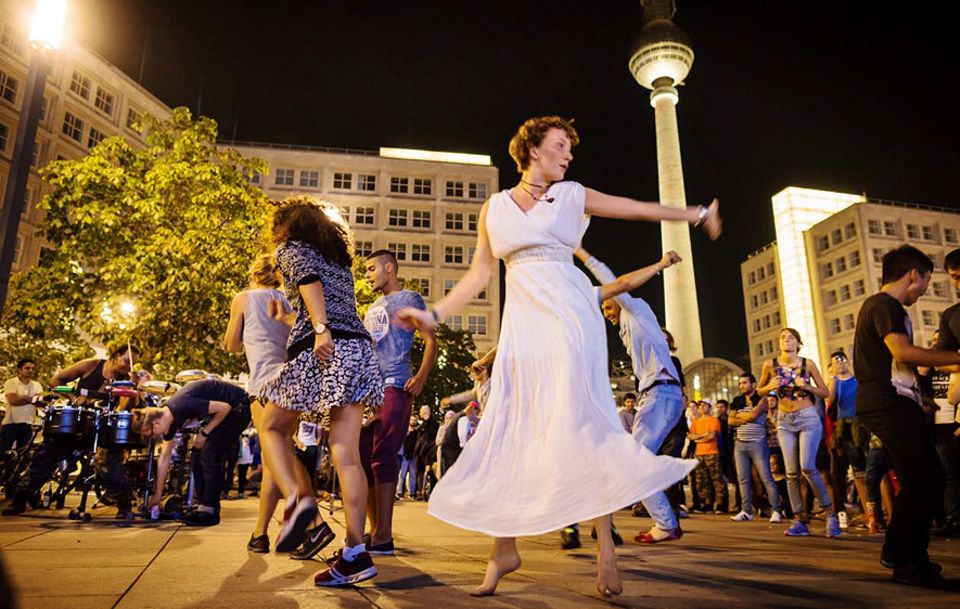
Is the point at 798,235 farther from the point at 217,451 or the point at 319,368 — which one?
the point at 319,368

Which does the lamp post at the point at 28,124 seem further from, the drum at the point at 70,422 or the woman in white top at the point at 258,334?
the drum at the point at 70,422

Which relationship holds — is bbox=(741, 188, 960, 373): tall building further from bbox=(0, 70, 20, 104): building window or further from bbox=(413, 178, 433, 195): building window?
bbox=(0, 70, 20, 104): building window

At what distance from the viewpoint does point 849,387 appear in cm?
860

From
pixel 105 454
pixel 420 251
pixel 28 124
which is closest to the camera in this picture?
pixel 28 124

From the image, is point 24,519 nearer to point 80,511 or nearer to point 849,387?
point 80,511

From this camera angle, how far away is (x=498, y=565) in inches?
118

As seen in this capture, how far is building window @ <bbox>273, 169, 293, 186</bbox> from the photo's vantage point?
53.9m

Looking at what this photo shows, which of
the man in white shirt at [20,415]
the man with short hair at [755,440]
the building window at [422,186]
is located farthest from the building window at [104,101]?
the man with short hair at [755,440]

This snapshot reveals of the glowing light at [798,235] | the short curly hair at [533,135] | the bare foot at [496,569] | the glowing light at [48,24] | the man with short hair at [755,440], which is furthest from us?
the glowing light at [798,235]

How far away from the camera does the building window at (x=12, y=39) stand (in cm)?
3556

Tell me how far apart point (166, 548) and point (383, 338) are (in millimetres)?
2138

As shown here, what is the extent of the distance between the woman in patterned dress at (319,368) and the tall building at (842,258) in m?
66.5

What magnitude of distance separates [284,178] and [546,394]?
54957mm

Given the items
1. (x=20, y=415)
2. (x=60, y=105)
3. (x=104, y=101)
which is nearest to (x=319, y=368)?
(x=20, y=415)
